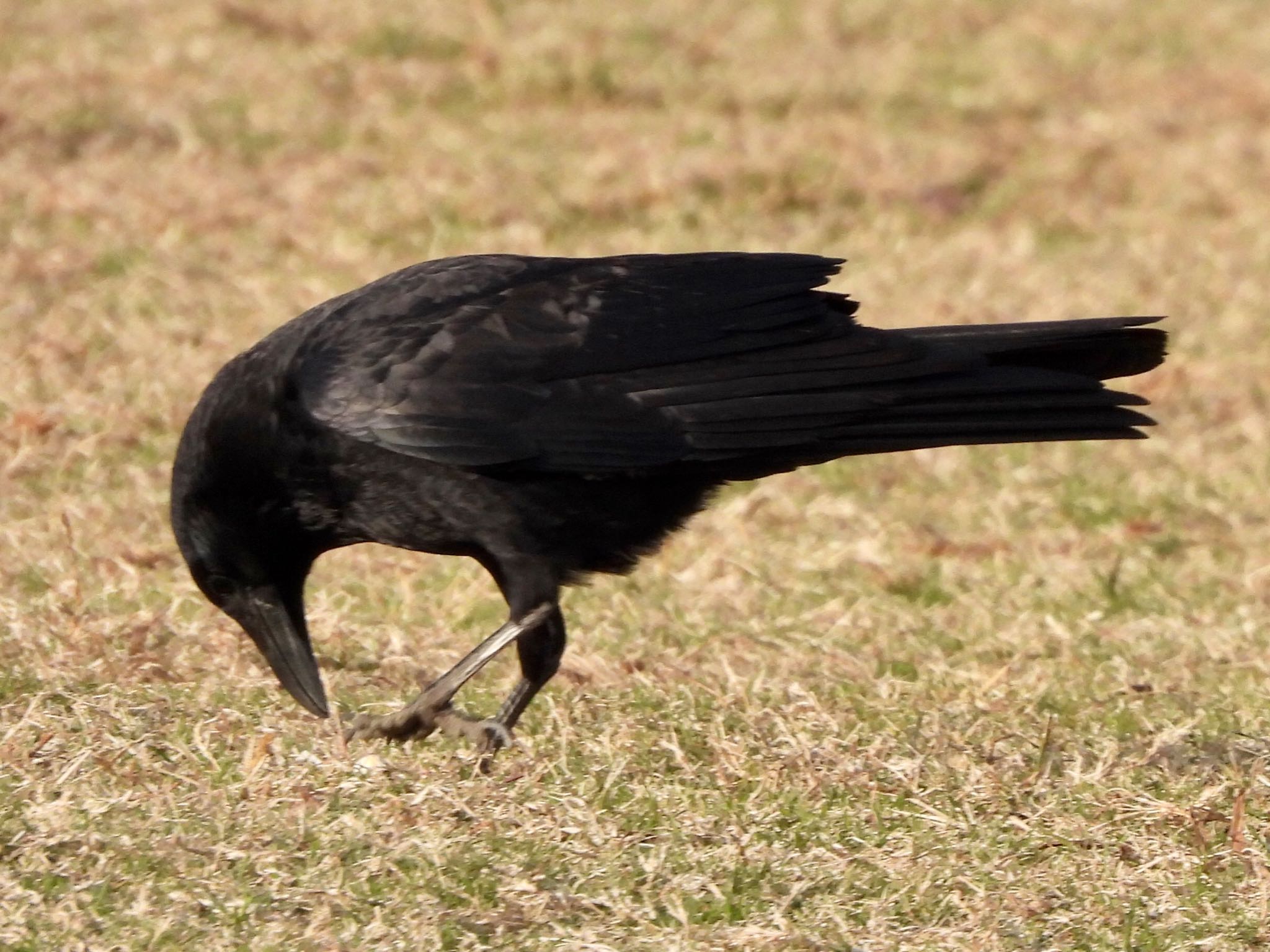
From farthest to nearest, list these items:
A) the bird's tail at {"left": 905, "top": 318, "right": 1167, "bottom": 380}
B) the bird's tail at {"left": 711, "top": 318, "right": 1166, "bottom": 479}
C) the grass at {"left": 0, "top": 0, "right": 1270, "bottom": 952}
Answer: the bird's tail at {"left": 905, "top": 318, "right": 1167, "bottom": 380}, the bird's tail at {"left": 711, "top": 318, "right": 1166, "bottom": 479}, the grass at {"left": 0, "top": 0, "right": 1270, "bottom": 952}

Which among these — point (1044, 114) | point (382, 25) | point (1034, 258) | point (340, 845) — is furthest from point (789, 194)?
point (340, 845)

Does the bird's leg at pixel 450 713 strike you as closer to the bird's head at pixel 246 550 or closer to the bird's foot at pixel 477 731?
the bird's foot at pixel 477 731

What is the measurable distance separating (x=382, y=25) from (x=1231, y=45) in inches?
199

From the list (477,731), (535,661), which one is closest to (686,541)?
(535,661)

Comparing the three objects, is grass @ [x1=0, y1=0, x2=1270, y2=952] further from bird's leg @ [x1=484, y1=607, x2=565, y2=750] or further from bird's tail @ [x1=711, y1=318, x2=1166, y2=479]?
bird's tail @ [x1=711, y1=318, x2=1166, y2=479]

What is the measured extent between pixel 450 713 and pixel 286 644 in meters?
0.45

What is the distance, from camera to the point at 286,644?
4461mm

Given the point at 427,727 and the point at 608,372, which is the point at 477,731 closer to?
the point at 427,727

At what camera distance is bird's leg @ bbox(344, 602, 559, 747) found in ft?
13.8

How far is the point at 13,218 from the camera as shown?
8297mm

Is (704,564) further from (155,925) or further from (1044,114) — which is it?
(1044,114)

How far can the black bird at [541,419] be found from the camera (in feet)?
14.0

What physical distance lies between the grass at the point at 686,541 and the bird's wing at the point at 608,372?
0.63 meters

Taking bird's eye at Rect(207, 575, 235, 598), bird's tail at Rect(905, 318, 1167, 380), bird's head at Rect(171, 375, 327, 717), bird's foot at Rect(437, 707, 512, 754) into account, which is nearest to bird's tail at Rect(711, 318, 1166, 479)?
bird's tail at Rect(905, 318, 1167, 380)
